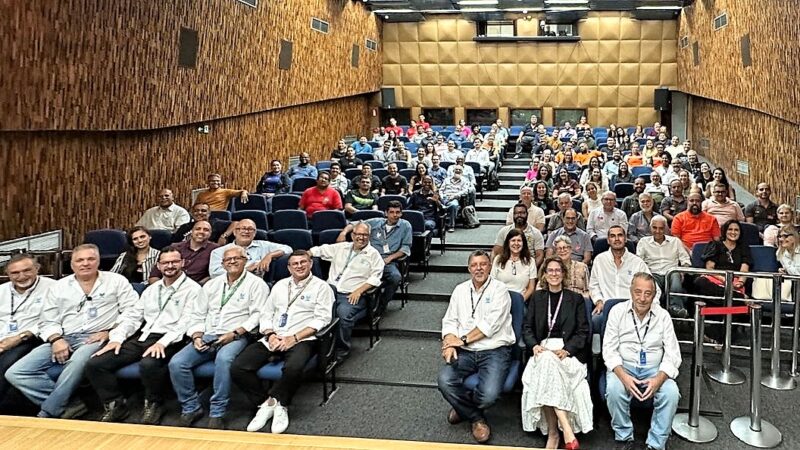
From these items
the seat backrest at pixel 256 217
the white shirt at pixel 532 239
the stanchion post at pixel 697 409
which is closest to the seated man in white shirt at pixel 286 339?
the white shirt at pixel 532 239

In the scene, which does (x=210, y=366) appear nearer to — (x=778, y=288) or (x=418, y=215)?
(x=418, y=215)

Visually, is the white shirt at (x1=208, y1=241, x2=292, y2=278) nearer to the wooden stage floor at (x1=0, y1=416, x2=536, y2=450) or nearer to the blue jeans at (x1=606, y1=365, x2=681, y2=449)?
the wooden stage floor at (x1=0, y1=416, x2=536, y2=450)

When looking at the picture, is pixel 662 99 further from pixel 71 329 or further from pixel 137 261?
pixel 71 329

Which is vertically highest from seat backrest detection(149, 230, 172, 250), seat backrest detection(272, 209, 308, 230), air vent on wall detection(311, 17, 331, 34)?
air vent on wall detection(311, 17, 331, 34)

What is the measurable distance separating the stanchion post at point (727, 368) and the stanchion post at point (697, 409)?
2.04 ft

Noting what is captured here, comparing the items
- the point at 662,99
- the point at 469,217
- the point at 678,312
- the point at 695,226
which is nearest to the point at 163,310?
the point at 678,312

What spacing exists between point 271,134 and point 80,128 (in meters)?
4.82

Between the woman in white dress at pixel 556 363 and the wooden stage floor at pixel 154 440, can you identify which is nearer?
the wooden stage floor at pixel 154 440

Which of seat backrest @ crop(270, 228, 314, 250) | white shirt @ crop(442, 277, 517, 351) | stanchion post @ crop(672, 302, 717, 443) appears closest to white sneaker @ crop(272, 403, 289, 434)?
white shirt @ crop(442, 277, 517, 351)

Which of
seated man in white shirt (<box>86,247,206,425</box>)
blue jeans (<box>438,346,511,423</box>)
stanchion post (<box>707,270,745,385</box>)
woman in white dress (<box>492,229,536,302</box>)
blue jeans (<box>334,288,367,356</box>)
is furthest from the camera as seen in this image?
woman in white dress (<box>492,229,536,302</box>)

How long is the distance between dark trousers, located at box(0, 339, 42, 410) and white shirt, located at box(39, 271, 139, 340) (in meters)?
0.14

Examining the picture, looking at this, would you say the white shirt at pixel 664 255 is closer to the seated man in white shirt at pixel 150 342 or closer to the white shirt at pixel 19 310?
the seated man in white shirt at pixel 150 342

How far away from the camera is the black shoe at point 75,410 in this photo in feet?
14.4

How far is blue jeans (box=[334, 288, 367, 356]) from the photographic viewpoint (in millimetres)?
5241
